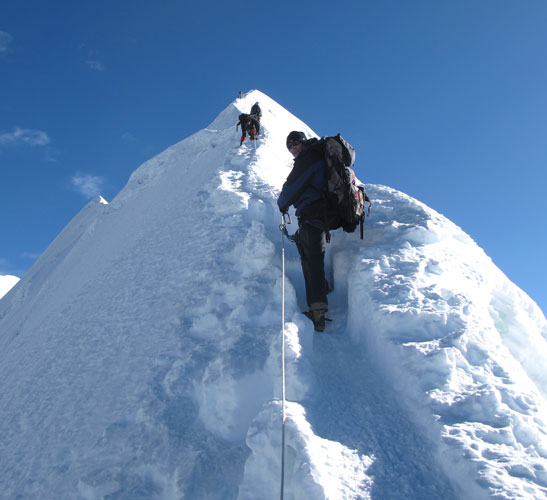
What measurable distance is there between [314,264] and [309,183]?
0.89 meters

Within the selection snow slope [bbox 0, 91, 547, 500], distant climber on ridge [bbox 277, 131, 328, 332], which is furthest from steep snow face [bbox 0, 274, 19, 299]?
distant climber on ridge [bbox 277, 131, 328, 332]

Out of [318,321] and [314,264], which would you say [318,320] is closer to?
[318,321]

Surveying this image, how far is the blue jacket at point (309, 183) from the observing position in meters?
4.16

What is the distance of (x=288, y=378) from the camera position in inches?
129

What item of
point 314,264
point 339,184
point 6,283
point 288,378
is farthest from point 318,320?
point 6,283

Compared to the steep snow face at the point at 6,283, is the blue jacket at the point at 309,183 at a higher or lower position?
lower

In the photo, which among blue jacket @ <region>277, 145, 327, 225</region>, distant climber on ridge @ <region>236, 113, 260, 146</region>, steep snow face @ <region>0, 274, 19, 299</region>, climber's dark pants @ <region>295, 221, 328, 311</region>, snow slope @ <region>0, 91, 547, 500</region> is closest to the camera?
snow slope @ <region>0, 91, 547, 500</region>

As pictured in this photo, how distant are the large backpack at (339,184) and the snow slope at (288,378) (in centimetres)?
57

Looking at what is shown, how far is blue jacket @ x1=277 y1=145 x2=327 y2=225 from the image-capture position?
4.16m

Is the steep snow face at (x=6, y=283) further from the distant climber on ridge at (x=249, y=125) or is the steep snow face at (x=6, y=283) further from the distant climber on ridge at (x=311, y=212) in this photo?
the distant climber on ridge at (x=311, y=212)

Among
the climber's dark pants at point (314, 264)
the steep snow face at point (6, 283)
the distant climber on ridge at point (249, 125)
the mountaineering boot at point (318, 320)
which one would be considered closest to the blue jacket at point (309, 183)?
the climber's dark pants at point (314, 264)

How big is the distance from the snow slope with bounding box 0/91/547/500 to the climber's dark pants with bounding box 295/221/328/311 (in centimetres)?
24

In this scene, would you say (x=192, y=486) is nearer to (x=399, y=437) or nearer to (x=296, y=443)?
(x=296, y=443)

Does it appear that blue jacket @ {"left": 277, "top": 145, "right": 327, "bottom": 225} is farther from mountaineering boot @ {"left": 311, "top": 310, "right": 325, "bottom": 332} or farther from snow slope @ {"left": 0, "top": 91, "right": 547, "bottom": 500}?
mountaineering boot @ {"left": 311, "top": 310, "right": 325, "bottom": 332}
